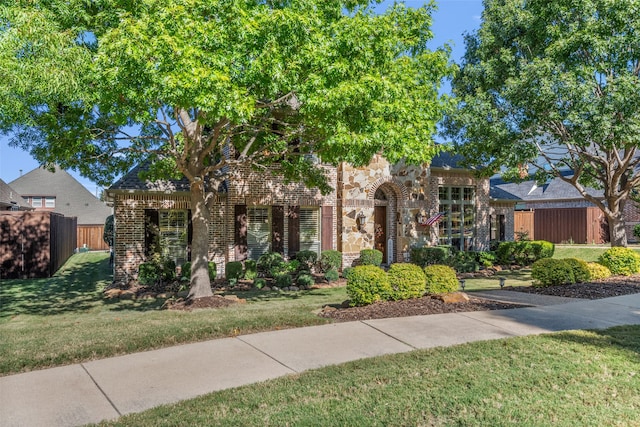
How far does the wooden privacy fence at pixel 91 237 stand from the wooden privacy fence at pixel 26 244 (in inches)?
618

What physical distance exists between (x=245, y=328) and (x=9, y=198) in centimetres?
2475

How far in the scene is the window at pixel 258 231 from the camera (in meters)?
15.3

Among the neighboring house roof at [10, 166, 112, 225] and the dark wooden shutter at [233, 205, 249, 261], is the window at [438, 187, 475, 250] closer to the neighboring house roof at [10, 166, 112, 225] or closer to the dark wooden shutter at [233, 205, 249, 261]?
the dark wooden shutter at [233, 205, 249, 261]

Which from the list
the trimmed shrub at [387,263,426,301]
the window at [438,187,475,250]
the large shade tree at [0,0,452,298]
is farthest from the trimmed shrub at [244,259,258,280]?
the window at [438,187,475,250]

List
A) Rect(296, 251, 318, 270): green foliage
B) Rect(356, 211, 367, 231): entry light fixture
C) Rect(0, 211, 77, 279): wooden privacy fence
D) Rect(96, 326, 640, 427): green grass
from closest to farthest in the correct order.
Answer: Rect(96, 326, 640, 427): green grass < Rect(296, 251, 318, 270): green foliage < Rect(0, 211, 77, 279): wooden privacy fence < Rect(356, 211, 367, 231): entry light fixture

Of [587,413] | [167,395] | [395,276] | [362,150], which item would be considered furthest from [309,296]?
[587,413]

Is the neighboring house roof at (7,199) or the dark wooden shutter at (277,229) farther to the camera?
the neighboring house roof at (7,199)

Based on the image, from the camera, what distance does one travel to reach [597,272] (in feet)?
42.0

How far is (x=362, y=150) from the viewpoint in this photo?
887cm

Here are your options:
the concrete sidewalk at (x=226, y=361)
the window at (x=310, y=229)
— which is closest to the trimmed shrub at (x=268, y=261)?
the window at (x=310, y=229)

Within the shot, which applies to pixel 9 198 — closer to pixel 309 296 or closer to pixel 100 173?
pixel 100 173

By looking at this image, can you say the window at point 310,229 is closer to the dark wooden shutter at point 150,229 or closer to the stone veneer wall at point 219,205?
the stone veneer wall at point 219,205

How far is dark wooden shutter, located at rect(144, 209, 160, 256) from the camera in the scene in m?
14.1

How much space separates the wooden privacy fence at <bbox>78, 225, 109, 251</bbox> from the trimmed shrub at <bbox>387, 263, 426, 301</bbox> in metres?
28.5
